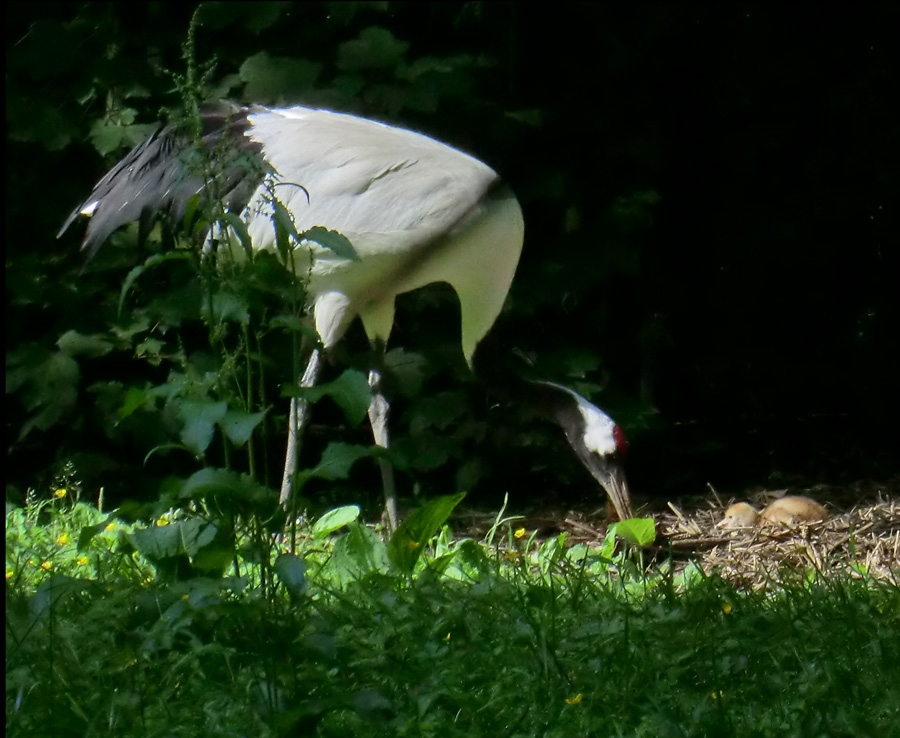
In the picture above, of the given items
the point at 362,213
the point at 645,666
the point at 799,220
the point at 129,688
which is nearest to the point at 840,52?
the point at 799,220

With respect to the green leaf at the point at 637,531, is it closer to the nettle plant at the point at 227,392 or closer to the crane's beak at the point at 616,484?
the crane's beak at the point at 616,484

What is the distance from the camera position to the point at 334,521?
3.83 m

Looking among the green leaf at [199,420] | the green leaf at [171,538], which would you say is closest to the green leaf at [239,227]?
the green leaf at [199,420]

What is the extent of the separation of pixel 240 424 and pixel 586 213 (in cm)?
325

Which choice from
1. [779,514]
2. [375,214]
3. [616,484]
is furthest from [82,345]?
[779,514]

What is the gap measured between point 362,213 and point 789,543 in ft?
6.14

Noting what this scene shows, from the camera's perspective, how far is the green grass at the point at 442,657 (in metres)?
2.08

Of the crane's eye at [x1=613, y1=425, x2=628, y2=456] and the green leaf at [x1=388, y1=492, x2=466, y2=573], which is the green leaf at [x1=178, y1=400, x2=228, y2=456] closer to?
the green leaf at [x1=388, y1=492, x2=466, y2=573]

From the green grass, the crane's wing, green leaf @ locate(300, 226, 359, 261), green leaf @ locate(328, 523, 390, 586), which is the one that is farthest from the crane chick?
green leaf @ locate(300, 226, 359, 261)

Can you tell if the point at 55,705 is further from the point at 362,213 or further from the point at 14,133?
the point at 14,133

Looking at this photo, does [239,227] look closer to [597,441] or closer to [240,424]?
[240,424]

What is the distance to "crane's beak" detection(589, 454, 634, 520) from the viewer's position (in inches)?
180

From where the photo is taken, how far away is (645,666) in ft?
7.65

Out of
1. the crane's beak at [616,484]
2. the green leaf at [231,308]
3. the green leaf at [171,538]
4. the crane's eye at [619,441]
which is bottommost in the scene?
the crane's beak at [616,484]
